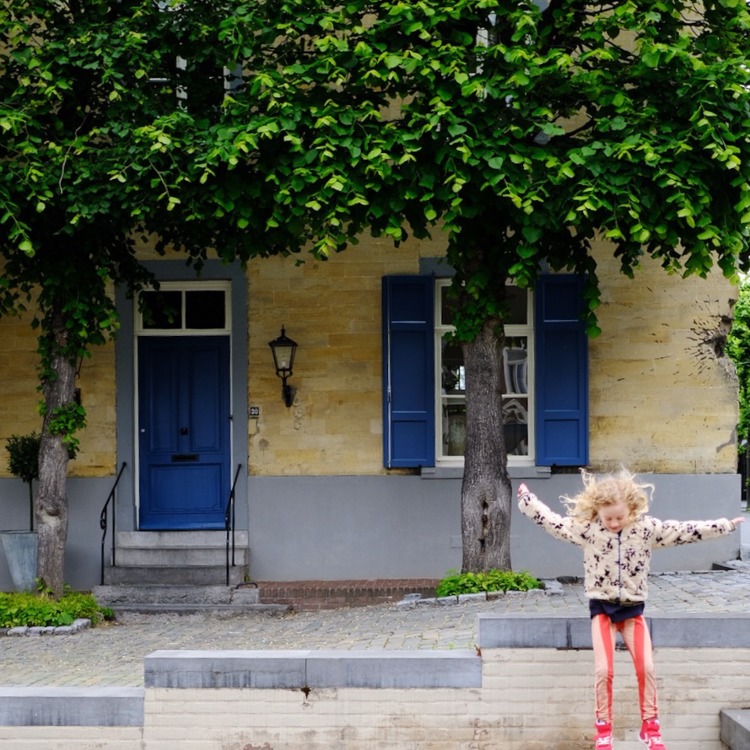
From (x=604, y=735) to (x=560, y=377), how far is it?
22.2 feet

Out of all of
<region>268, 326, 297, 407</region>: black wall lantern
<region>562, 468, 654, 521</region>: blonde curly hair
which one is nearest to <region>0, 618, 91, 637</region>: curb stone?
<region>268, 326, 297, 407</region>: black wall lantern

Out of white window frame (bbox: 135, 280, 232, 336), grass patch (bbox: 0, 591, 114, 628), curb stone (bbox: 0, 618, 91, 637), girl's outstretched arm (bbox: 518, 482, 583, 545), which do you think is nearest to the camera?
girl's outstretched arm (bbox: 518, 482, 583, 545)

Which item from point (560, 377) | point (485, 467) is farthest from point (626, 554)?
point (560, 377)

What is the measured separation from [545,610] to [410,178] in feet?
11.7

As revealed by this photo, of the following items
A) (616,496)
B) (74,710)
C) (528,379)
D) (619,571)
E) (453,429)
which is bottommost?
(74,710)

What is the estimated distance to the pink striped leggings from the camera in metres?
5.66

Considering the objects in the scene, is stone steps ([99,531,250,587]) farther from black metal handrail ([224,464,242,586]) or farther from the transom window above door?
the transom window above door

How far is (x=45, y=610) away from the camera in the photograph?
33.2ft

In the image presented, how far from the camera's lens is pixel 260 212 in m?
9.87

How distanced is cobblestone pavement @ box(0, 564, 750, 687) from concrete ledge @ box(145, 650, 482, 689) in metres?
0.91

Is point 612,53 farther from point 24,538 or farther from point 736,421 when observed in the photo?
point 24,538

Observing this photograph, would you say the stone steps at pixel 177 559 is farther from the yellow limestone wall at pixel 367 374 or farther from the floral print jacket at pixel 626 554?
the floral print jacket at pixel 626 554

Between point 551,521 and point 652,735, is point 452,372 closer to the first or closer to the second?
point 551,521

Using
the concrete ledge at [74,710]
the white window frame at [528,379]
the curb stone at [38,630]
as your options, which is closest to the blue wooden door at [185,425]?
the white window frame at [528,379]
